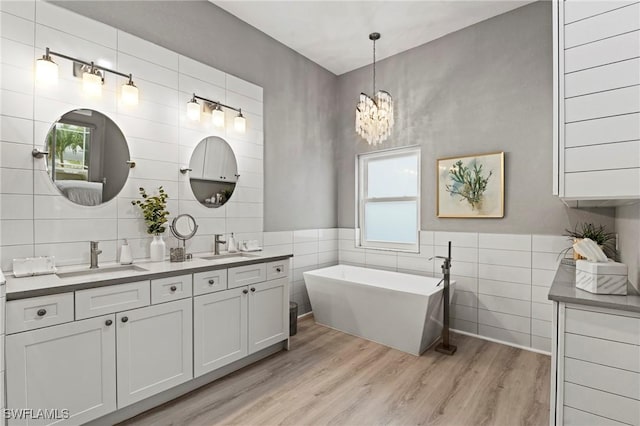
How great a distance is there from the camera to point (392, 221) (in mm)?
4078

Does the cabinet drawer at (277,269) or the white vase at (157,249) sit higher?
the white vase at (157,249)

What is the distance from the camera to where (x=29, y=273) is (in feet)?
6.21

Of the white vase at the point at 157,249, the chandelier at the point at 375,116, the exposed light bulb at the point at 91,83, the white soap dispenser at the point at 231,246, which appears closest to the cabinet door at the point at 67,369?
the white vase at the point at 157,249

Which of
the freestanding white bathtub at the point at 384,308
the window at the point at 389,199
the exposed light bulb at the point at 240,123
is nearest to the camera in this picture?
the freestanding white bathtub at the point at 384,308

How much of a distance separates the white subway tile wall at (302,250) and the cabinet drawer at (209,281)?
1.08 meters

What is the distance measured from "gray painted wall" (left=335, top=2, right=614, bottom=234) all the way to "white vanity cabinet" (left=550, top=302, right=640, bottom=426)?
1.71 m

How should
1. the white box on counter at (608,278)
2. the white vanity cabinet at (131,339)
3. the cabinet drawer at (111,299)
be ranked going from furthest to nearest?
the cabinet drawer at (111,299)
the white vanity cabinet at (131,339)
the white box on counter at (608,278)

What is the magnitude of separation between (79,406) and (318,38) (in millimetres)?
3729

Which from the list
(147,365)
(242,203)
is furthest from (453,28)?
(147,365)

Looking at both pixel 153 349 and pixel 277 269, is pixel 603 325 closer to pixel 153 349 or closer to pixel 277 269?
pixel 277 269

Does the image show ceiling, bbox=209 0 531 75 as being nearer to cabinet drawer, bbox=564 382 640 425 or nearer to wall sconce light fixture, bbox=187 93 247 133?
wall sconce light fixture, bbox=187 93 247 133

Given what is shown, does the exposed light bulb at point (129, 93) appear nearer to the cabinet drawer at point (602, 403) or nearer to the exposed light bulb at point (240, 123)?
the exposed light bulb at point (240, 123)

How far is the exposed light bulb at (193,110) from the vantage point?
2740 millimetres

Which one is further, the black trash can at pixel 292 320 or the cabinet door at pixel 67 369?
the black trash can at pixel 292 320
